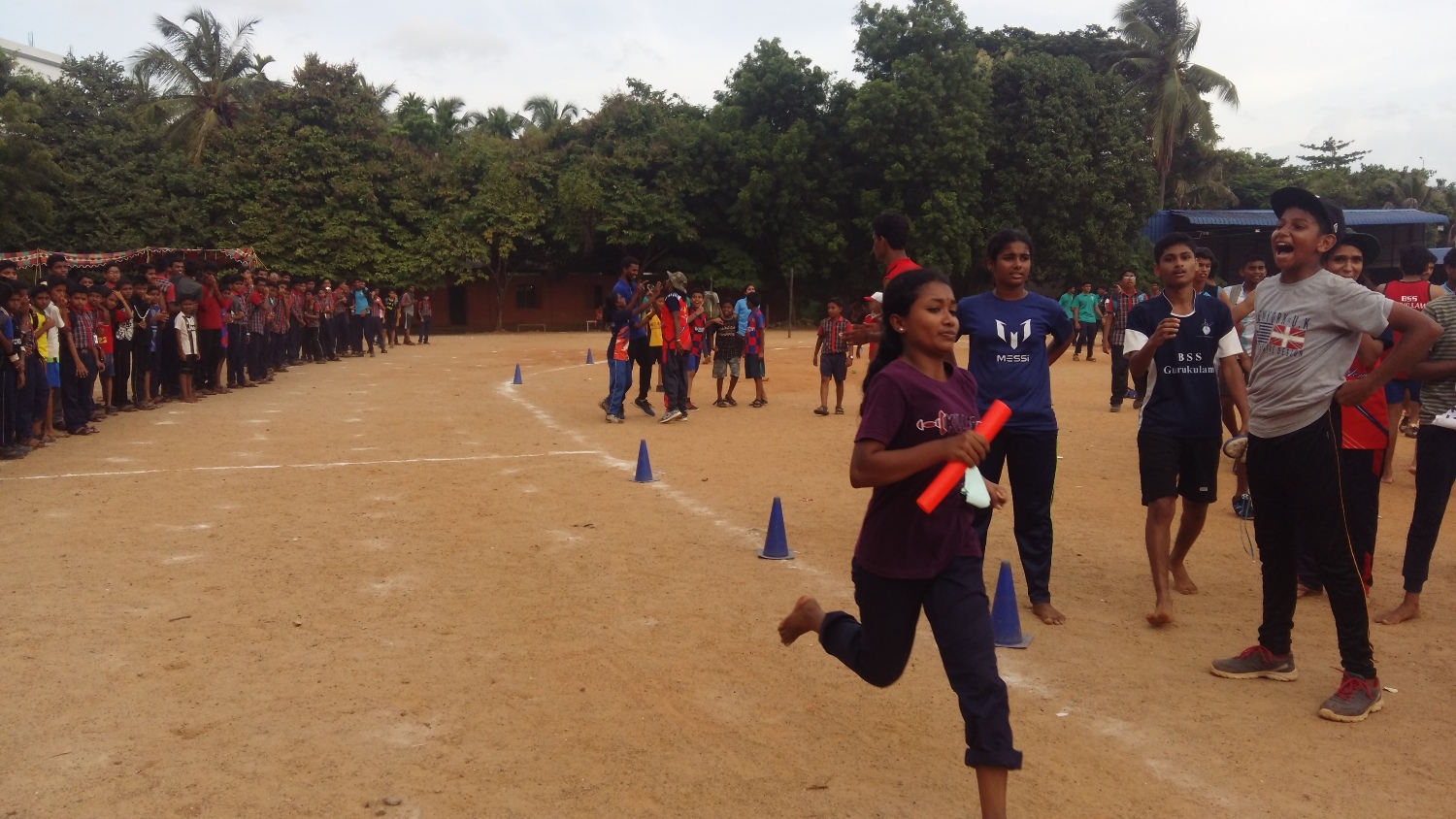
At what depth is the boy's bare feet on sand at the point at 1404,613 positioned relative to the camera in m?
5.46

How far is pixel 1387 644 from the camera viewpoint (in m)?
5.15

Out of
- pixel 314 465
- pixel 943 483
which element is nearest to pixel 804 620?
pixel 943 483

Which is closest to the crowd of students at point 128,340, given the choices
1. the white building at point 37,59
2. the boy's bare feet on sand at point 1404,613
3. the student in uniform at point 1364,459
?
the student in uniform at point 1364,459

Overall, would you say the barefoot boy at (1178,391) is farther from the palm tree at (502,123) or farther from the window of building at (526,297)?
the palm tree at (502,123)

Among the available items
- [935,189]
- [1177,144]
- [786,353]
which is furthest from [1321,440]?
[1177,144]

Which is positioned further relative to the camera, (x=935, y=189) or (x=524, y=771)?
(x=935, y=189)

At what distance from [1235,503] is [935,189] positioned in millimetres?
33007

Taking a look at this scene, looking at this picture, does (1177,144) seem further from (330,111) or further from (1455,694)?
(1455,694)

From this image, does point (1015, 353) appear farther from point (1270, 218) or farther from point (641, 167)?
point (641, 167)

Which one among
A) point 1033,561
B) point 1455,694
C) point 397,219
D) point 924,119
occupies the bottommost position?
point 1455,694

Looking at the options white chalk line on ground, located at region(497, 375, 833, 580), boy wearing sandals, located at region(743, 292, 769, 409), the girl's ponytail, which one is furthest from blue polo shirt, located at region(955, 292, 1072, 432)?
boy wearing sandals, located at region(743, 292, 769, 409)

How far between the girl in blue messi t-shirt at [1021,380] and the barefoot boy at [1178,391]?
473mm

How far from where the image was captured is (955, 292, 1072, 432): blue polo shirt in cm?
541

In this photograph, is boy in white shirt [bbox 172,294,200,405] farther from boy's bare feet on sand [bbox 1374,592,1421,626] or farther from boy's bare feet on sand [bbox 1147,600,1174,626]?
boy's bare feet on sand [bbox 1374,592,1421,626]
